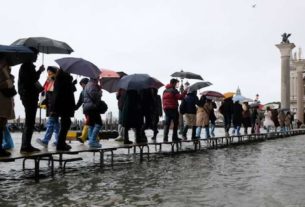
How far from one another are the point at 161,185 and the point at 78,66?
342 cm

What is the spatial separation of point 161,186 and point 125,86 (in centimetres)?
469

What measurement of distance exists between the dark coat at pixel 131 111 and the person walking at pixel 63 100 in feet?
9.15

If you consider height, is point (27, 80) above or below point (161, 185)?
above

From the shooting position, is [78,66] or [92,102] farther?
[92,102]

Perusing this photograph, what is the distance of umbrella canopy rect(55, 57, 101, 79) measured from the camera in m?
10.1

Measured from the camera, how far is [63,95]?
9773 millimetres

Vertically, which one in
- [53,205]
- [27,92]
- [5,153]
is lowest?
[53,205]

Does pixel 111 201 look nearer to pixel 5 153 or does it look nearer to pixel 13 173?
pixel 5 153

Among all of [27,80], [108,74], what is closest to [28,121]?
[27,80]

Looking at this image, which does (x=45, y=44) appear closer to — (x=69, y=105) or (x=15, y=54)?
(x=69, y=105)

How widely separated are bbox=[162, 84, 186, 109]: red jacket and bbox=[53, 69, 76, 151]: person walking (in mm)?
5473

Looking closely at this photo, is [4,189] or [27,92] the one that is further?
[27,92]

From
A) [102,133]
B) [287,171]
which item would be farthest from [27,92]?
[102,133]

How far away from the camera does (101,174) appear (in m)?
9.94
